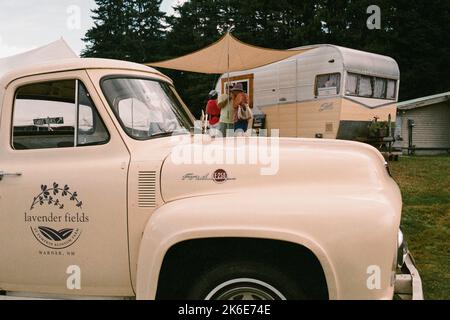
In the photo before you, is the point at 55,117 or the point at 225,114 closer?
the point at 55,117

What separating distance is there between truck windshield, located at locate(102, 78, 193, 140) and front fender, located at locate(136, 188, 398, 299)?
823 millimetres

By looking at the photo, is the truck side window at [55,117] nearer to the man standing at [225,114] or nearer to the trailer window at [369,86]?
the man standing at [225,114]

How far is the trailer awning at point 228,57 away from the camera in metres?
14.5

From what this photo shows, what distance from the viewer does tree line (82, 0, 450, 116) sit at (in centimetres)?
3453

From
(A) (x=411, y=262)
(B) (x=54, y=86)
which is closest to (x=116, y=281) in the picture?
(B) (x=54, y=86)

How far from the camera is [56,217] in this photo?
3.23 meters

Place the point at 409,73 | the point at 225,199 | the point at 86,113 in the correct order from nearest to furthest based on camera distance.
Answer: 1. the point at 225,199
2. the point at 86,113
3. the point at 409,73

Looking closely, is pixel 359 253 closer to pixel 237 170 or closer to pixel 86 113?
pixel 237 170

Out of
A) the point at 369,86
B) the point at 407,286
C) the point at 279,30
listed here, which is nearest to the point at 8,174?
the point at 407,286

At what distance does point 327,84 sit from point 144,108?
38.4ft

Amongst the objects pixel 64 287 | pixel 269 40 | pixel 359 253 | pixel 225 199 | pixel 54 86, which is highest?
pixel 269 40

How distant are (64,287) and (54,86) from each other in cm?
156

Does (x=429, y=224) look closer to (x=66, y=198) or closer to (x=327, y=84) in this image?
(x=66, y=198)
